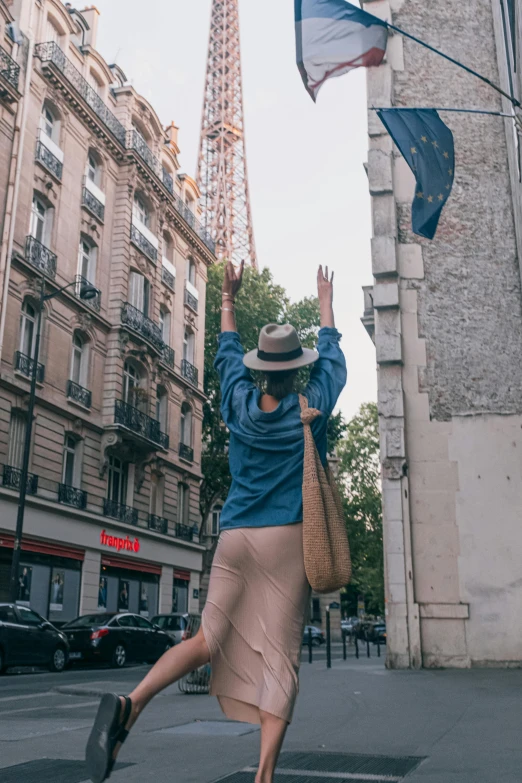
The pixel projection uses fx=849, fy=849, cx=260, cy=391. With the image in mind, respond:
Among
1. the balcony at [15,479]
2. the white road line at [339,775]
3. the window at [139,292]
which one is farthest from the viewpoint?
the window at [139,292]

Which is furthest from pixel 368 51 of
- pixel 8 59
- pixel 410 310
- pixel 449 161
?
pixel 8 59

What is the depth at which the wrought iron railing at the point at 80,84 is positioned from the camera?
29.3 metres

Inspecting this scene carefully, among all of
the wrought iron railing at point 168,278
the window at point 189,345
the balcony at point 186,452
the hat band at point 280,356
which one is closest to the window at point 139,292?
the wrought iron railing at point 168,278

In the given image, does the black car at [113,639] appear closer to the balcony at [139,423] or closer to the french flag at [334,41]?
the balcony at [139,423]

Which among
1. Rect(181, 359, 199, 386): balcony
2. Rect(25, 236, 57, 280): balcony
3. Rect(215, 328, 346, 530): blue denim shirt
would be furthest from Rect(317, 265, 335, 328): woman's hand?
Rect(181, 359, 199, 386): balcony

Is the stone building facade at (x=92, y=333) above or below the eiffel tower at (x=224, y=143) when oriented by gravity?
below

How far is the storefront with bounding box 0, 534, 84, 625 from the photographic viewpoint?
→ 25.0 metres

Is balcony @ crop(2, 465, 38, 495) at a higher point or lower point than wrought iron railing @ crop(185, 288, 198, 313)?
lower

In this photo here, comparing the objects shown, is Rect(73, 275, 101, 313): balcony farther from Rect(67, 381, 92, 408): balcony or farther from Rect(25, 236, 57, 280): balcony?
Rect(67, 381, 92, 408): balcony

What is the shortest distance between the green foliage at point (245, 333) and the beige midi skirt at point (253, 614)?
38615 millimetres

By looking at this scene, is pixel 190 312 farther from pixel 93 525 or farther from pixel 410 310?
pixel 410 310

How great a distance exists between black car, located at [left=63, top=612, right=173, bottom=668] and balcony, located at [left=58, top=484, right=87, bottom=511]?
767 centimetres

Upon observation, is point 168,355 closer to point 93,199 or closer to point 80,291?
point 93,199

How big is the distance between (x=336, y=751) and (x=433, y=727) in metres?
1.23
